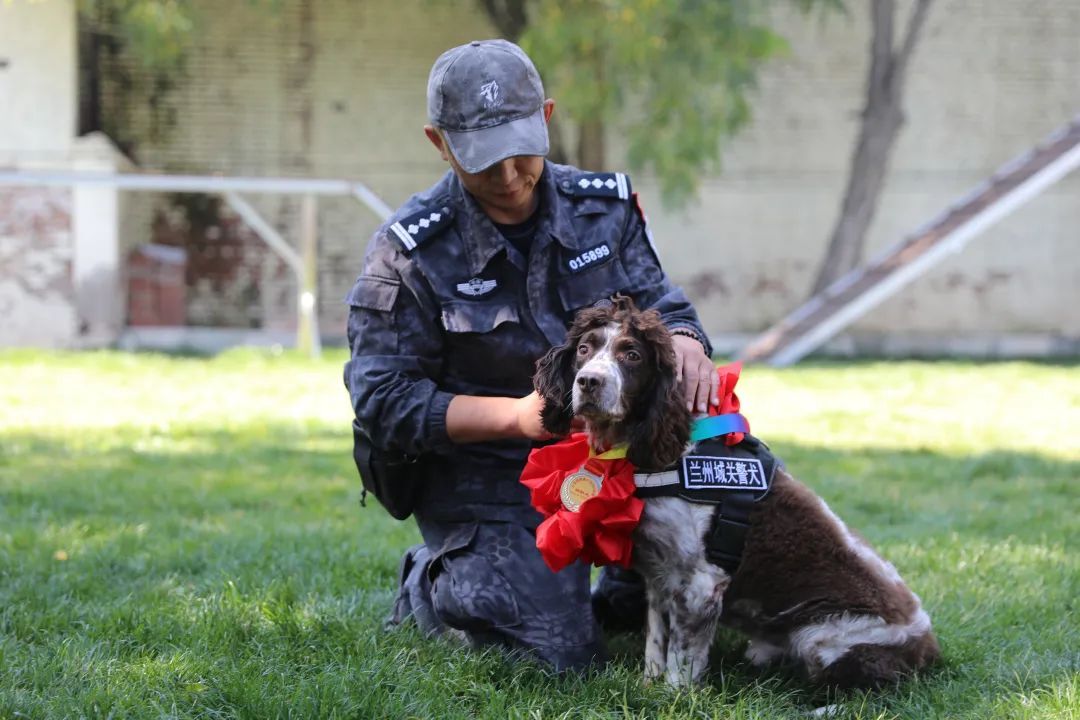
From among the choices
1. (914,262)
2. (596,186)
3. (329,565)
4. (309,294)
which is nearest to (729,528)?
(596,186)

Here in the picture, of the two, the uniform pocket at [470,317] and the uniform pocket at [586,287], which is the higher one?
the uniform pocket at [586,287]

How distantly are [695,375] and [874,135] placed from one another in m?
14.6

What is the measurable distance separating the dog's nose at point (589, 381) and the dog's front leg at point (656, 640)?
2.53 ft

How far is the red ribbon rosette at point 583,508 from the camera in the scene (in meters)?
3.28

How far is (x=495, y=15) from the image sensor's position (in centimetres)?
1694

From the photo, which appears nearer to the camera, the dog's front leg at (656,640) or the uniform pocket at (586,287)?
the dog's front leg at (656,640)

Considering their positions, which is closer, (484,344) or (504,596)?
(504,596)

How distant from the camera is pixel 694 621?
3346mm

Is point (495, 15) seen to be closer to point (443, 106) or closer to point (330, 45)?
point (330, 45)

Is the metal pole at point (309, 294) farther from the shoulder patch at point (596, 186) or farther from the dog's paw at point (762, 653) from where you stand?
the dog's paw at point (762, 653)

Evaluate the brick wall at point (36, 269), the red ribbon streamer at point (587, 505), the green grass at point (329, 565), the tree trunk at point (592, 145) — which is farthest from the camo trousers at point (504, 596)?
the brick wall at point (36, 269)

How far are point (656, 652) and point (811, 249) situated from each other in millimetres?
16002

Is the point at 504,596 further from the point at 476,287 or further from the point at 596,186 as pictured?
the point at 596,186

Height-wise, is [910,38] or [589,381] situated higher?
[910,38]
